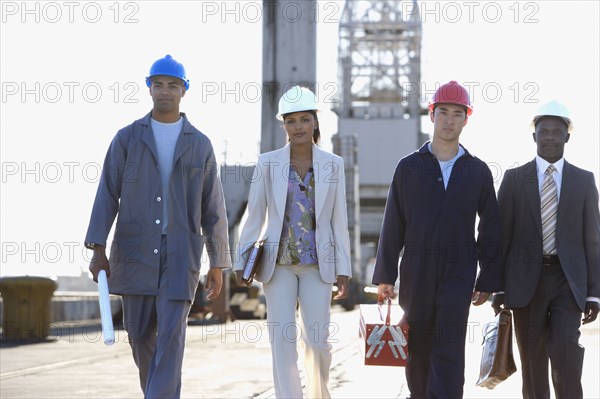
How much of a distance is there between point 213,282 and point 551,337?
2046 mm

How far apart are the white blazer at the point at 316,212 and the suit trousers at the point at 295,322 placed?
82 millimetres

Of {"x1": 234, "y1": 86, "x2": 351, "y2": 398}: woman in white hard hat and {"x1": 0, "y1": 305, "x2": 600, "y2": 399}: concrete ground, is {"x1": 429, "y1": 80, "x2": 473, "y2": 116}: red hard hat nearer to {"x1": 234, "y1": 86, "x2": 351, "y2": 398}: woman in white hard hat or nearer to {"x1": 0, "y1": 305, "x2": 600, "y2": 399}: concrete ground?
{"x1": 234, "y1": 86, "x2": 351, "y2": 398}: woman in white hard hat

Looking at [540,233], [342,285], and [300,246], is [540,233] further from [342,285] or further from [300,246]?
[300,246]

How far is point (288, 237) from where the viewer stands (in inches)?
282

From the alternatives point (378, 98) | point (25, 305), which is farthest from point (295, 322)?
point (378, 98)

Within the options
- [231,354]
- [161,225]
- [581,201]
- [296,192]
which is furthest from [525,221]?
[231,354]

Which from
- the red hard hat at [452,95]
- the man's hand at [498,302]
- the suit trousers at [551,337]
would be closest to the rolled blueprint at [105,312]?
the red hard hat at [452,95]

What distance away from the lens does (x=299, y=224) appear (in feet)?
23.6

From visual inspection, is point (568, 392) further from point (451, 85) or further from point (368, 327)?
point (451, 85)

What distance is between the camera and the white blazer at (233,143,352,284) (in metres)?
7.12

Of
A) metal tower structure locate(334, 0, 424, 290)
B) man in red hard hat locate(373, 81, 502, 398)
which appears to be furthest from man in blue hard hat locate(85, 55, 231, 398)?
metal tower structure locate(334, 0, 424, 290)

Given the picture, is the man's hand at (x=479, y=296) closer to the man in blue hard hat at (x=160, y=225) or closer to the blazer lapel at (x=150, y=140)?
the man in blue hard hat at (x=160, y=225)

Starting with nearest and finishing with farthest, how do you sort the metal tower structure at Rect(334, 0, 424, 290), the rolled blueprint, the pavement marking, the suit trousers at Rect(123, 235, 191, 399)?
the rolled blueprint, the suit trousers at Rect(123, 235, 191, 399), the pavement marking, the metal tower structure at Rect(334, 0, 424, 290)

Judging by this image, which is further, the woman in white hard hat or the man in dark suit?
the man in dark suit
